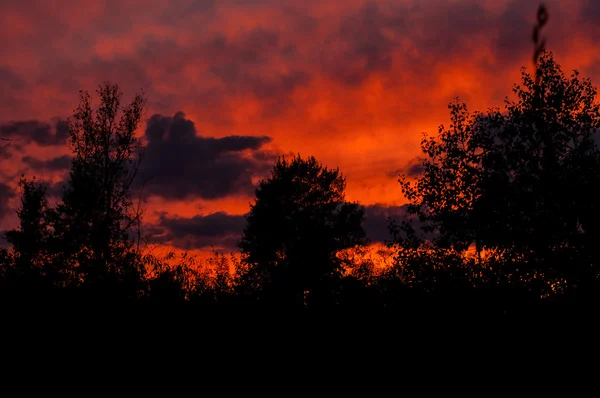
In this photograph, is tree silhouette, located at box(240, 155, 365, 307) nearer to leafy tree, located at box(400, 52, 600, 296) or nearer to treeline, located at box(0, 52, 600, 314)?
treeline, located at box(0, 52, 600, 314)

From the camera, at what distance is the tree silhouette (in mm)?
38906

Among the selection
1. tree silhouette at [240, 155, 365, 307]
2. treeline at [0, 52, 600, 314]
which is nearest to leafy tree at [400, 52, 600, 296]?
treeline at [0, 52, 600, 314]

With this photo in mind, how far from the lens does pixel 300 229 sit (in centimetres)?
4016

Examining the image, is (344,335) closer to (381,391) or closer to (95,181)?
(381,391)

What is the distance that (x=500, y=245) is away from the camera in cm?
2508

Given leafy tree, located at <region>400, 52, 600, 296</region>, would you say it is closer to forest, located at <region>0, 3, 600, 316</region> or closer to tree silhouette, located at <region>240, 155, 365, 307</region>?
forest, located at <region>0, 3, 600, 316</region>

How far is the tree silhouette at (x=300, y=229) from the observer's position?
3891cm

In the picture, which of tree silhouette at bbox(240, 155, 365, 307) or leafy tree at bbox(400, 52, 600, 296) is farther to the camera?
tree silhouette at bbox(240, 155, 365, 307)

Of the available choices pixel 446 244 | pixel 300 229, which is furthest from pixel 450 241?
pixel 300 229

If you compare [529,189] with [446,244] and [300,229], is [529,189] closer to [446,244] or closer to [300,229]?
[446,244]

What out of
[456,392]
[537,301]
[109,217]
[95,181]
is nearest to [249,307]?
[456,392]

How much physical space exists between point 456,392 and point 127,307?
9.06m

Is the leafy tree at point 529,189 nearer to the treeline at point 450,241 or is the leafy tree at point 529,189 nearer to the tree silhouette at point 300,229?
the treeline at point 450,241

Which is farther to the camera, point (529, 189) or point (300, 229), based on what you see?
point (300, 229)
